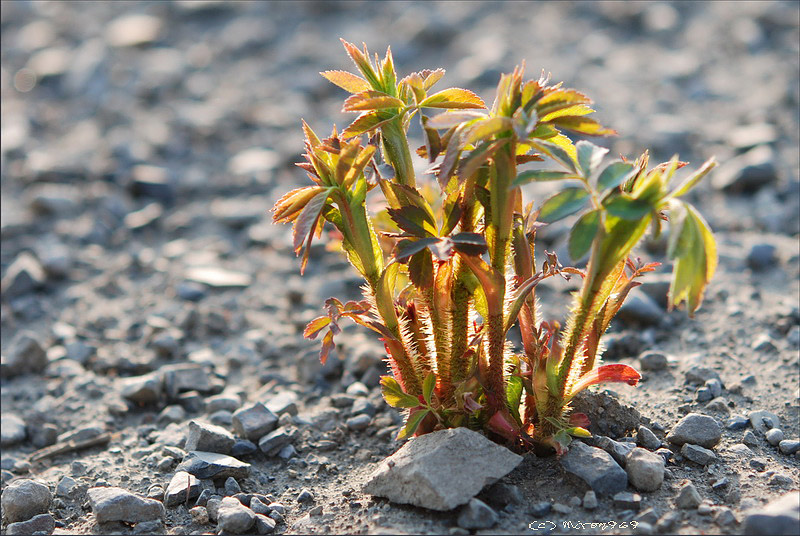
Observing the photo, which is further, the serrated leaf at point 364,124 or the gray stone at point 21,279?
the gray stone at point 21,279

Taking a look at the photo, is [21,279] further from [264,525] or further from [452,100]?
[452,100]

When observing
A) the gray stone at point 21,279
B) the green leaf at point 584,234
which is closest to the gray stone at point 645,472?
the green leaf at point 584,234

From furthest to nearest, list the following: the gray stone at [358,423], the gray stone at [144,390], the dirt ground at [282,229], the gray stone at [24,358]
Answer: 1. the gray stone at [24,358]
2. the gray stone at [144,390]
3. the gray stone at [358,423]
4. the dirt ground at [282,229]

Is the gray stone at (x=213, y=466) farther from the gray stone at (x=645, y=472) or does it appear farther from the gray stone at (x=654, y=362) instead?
the gray stone at (x=654, y=362)

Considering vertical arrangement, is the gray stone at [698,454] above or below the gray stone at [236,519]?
above

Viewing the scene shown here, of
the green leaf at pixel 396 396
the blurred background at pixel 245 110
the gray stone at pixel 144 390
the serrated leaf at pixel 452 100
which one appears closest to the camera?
the serrated leaf at pixel 452 100

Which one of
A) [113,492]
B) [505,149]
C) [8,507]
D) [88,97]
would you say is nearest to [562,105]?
[505,149]

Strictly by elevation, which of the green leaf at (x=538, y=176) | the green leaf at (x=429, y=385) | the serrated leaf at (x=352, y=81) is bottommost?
the green leaf at (x=429, y=385)
